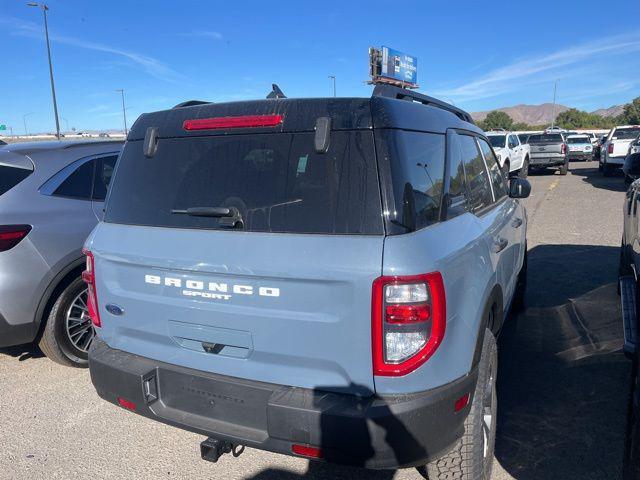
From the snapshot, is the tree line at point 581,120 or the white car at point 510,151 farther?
the tree line at point 581,120

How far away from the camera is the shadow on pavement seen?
296 centimetres

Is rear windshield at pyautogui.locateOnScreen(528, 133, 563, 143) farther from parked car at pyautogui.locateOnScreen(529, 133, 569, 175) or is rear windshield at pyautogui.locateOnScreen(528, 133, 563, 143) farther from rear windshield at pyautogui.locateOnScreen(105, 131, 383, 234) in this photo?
rear windshield at pyautogui.locateOnScreen(105, 131, 383, 234)

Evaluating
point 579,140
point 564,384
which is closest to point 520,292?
point 564,384

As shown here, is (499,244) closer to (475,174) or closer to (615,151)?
(475,174)

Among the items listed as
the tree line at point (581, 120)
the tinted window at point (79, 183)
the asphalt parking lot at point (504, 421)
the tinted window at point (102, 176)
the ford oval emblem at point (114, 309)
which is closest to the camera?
the ford oval emblem at point (114, 309)

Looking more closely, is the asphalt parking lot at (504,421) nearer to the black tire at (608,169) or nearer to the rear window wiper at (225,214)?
the rear window wiper at (225,214)

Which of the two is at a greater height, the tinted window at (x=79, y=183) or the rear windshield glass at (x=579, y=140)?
the rear windshield glass at (x=579, y=140)

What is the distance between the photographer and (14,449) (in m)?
3.18

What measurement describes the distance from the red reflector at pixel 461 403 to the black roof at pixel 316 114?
3.88 feet

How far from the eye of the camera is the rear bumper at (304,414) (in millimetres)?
2002

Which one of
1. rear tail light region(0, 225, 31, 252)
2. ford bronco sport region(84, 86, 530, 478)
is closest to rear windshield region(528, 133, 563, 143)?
ford bronco sport region(84, 86, 530, 478)

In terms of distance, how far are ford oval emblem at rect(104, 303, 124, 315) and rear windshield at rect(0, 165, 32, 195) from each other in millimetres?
1911

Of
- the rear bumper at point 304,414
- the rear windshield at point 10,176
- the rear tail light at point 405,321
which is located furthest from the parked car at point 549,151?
the rear tail light at point 405,321

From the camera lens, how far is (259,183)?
2314 mm
